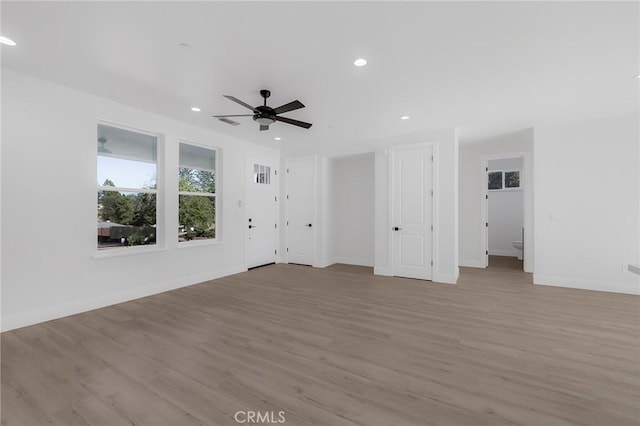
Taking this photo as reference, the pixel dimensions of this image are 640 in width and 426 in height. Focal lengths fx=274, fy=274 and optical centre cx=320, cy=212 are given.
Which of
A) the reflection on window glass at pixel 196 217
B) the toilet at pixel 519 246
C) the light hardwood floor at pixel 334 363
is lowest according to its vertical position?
the light hardwood floor at pixel 334 363

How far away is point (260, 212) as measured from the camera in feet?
20.8

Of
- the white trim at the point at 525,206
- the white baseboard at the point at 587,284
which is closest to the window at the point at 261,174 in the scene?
→ the white trim at the point at 525,206

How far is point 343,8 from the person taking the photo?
2.03 metres

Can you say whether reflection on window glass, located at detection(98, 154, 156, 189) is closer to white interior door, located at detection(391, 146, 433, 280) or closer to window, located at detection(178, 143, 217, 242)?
window, located at detection(178, 143, 217, 242)

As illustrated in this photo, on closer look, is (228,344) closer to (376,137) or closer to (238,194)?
(238,194)

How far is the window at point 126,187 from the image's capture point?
3850 millimetres

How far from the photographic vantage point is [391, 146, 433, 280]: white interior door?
16.8 ft

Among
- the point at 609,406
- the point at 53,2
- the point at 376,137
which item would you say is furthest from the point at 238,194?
the point at 609,406

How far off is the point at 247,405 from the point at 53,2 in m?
3.15

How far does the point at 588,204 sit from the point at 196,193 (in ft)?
22.2

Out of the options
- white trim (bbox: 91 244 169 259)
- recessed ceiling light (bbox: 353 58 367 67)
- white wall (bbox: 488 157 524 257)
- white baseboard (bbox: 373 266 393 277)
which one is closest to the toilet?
white wall (bbox: 488 157 524 257)

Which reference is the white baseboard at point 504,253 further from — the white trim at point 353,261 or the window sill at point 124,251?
the window sill at point 124,251

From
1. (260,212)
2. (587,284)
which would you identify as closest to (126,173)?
(260,212)

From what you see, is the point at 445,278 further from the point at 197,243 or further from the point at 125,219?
the point at 125,219
